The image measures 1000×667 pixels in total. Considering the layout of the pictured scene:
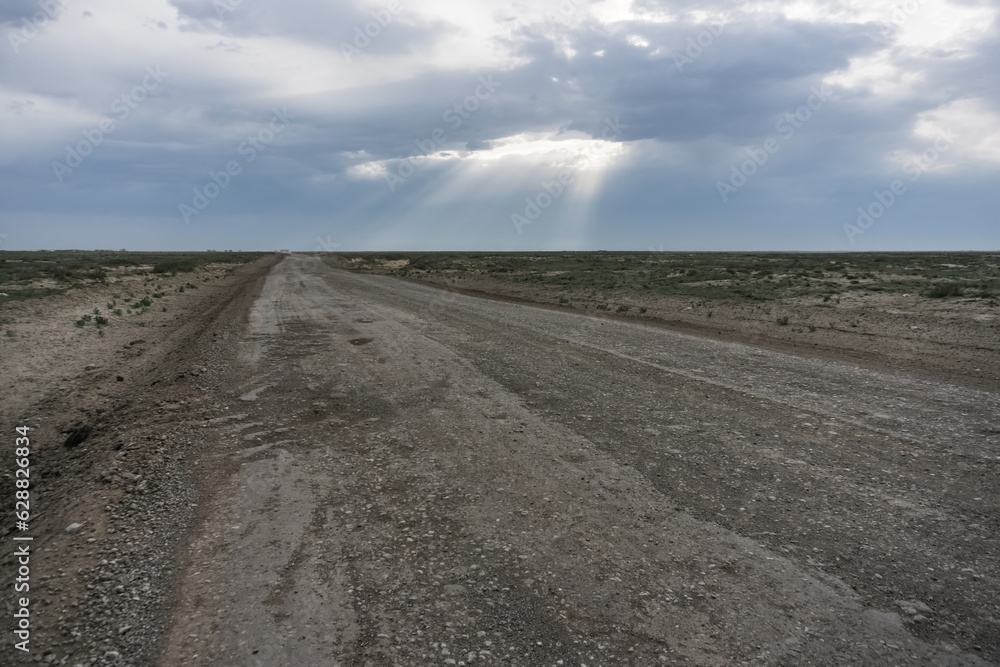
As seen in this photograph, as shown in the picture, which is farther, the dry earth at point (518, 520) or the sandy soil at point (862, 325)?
the sandy soil at point (862, 325)

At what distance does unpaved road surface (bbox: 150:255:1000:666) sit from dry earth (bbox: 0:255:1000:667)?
2 centimetres

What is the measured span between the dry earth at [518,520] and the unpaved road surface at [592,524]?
0.02 meters

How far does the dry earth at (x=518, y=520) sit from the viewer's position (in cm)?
291

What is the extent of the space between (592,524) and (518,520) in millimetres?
Answer: 579

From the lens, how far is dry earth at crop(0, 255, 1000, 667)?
9.56 ft

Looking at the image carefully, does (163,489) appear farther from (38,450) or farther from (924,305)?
(924,305)

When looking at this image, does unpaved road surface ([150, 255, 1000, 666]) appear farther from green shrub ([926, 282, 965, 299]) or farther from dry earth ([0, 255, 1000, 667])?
green shrub ([926, 282, 965, 299])

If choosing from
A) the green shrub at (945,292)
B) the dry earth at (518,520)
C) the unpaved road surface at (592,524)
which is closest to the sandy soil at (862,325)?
the green shrub at (945,292)

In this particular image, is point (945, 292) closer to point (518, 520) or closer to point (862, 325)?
point (862, 325)

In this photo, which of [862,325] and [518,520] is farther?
[862,325]

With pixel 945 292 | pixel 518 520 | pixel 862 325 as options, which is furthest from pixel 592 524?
pixel 945 292

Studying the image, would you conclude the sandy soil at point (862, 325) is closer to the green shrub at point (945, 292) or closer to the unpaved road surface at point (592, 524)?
the green shrub at point (945, 292)

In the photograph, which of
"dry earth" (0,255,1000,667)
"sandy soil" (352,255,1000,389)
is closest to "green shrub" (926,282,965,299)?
"sandy soil" (352,255,1000,389)

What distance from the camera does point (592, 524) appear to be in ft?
13.4
